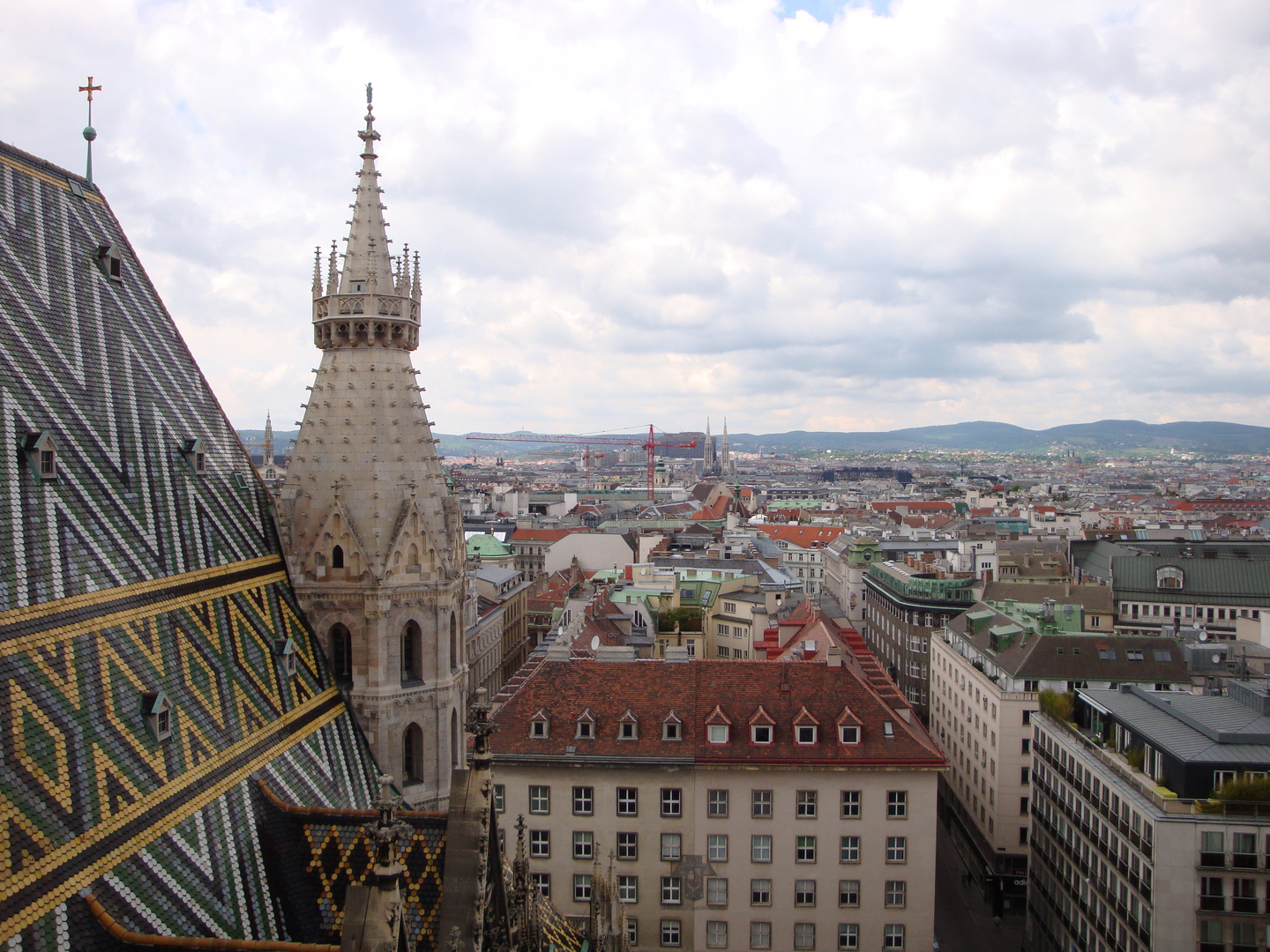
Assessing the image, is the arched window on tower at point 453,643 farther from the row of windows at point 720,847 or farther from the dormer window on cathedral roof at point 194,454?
the row of windows at point 720,847

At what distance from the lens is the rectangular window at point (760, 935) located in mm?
40688

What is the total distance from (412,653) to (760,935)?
2226cm

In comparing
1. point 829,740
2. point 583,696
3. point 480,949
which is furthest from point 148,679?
point 829,740

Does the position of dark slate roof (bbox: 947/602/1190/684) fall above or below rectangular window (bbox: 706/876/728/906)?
above

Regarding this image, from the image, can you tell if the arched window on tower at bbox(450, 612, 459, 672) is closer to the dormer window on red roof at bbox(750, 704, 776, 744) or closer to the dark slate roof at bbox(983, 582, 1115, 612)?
the dormer window on red roof at bbox(750, 704, 776, 744)

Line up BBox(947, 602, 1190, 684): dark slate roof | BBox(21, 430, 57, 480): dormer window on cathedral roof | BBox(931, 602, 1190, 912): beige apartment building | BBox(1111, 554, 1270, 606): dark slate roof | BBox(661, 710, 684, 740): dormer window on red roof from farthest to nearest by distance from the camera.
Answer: BBox(1111, 554, 1270, 606): dark slate roof < BBox(931, 602, 1190, 912): beige apartment building < BBox(947, 602, 1190, 684): dark slate roof < BBox(661, 710, 684, 740): dormer window on red roof < BBox(21, 430, 57, 480): dormer window on cathedral roof

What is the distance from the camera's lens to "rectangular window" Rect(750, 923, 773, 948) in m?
40.7

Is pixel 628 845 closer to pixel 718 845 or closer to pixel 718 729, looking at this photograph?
pixel 718 845

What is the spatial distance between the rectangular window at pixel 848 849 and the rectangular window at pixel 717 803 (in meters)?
4.68

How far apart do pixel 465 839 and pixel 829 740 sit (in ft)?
84.8

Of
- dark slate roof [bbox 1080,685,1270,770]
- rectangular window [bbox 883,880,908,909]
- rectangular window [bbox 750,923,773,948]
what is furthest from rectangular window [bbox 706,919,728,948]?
dark slate roof [bbox 1080,685,1270,770]

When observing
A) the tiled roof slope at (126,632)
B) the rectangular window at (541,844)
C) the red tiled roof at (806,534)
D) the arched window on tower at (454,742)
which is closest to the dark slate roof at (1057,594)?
the rectangular window at (541,844)

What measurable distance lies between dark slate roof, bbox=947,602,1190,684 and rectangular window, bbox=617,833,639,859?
26848mm

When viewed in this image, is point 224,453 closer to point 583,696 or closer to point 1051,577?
point 583,696
